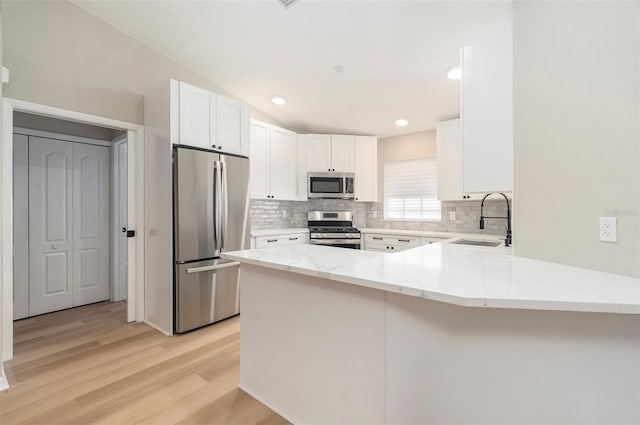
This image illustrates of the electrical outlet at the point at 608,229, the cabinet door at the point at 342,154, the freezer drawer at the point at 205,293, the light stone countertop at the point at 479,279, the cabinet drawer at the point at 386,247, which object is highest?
the cabinet door at the point at 342,154

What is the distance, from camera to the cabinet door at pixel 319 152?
177 inches

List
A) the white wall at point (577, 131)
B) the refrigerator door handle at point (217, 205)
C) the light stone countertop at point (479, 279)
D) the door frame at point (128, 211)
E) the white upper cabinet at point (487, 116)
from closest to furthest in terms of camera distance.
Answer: the light stone countertop at point (479, 279), the white wall at point (577, 131), the white upper cabinet at point (487, 116), the door frame at point (128, 211), the refrigerator door handle at point (217, 205)

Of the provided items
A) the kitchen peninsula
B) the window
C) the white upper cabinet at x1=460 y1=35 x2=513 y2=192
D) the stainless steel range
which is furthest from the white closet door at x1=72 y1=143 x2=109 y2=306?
the white upper cabinet at x1=460 y1=35 x2=513 y2=192

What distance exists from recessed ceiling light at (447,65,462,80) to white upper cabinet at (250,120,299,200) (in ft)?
7.45

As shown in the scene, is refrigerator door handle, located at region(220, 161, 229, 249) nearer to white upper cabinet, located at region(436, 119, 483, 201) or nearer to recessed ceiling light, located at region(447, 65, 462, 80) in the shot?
recessed ceiling light, located at region(447, 65, 462, 80)

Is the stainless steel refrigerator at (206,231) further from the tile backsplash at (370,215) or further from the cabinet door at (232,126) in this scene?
the tile backsplash at (370,215)

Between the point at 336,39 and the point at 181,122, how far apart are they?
63.2 inches

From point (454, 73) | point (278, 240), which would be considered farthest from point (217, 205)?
point (454, 73)

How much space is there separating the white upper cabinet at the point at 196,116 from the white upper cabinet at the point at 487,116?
230 centimetres

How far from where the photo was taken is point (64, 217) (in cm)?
338

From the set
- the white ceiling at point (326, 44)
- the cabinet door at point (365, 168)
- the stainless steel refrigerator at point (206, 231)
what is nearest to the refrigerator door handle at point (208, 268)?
the stainless steel refrigerator at point (206, 231)

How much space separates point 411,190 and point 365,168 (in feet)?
2.56

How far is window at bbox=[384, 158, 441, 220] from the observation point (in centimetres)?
428

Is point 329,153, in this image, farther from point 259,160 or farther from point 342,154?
point 259,160
